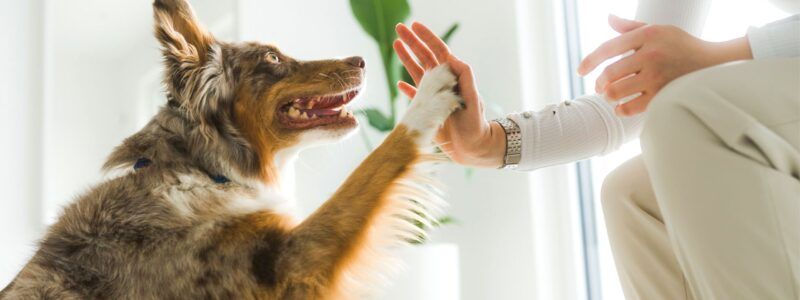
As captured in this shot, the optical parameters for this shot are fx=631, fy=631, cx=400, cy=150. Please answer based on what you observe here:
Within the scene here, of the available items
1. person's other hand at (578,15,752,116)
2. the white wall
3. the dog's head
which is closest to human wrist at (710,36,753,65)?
person's other hand at (578,15,752,116)

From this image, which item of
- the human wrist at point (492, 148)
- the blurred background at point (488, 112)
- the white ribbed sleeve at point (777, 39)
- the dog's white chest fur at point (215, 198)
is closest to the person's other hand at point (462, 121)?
the human wrist at point (492, 148)

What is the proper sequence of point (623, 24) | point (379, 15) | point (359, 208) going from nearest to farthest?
1. point (623, 24)
2. point (359, 208)
3. point (379, 15)

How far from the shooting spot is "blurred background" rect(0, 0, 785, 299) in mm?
2641

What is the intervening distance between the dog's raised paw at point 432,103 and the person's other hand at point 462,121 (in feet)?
0.10

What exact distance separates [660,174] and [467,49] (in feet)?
7.57

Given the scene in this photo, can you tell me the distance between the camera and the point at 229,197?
4.16 feet

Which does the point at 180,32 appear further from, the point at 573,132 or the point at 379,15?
the point at 379,15

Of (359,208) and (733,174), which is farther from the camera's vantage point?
(359,208)

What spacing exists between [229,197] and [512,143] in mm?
624

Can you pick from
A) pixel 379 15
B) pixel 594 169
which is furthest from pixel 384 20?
pixel 594 169

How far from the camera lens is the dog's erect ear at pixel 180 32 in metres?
1.32

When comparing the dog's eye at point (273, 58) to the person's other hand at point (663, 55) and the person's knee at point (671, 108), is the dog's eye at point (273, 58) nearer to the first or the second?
the person's other hand at point (663, 55)

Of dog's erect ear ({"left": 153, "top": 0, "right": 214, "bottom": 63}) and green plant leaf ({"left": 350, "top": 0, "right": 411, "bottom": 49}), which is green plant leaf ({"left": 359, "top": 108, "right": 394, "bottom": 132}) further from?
dog's erect ear ({"left": 153, "top": 0, "right": 214, "bottom": 63})

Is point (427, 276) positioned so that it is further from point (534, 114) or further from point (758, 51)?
point (758, 51)
